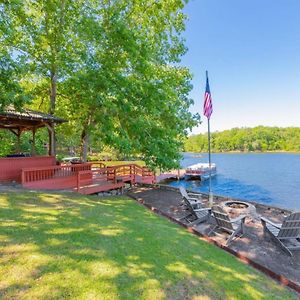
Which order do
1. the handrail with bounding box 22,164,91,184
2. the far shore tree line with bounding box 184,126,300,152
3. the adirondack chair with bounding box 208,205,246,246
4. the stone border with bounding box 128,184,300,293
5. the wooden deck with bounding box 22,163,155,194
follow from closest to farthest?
the stone border with bounding box 128,184,300,293
the adirondack chair with bounding box 208,205,246,246
the handrail with bounding box 22,164,91,184
the wooden deck with bounding box 22,163,155,194
the far shore tree line with bounding box 184,126,300,152

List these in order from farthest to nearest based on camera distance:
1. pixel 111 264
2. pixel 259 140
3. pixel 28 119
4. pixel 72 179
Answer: pixel 259 140 → pixel 72 179 → pixel 28 119 → pixel 111 264

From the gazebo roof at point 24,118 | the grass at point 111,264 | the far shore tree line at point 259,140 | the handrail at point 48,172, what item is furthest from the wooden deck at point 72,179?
the far shore tree line at point 259,140

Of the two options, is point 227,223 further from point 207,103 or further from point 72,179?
point 72,179

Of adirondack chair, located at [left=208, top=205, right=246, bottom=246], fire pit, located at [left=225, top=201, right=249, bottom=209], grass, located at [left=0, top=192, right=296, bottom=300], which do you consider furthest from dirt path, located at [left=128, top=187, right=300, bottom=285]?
fire pit, located at [left=225, top=201, right=249, bottom=209]

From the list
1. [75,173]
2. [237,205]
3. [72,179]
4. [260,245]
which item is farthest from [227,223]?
[75,173]

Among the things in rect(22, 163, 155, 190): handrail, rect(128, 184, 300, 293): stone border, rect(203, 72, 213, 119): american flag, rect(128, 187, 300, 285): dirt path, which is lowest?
rect(128, 187, 300, 285): dirt path

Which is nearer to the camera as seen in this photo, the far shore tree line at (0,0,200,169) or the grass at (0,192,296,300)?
the grass at (0,192,296,300)

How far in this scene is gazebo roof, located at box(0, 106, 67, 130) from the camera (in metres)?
10.5

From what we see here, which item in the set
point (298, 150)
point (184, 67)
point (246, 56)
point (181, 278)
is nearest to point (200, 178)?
point (246, 56)

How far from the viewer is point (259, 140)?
4144 inches

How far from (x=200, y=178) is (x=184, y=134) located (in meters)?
21.9

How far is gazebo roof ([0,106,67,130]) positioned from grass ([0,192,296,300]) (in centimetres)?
591

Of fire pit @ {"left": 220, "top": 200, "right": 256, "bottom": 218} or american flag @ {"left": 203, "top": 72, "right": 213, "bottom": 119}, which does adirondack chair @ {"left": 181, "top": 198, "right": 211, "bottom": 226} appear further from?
american flag @ {"left": 203, "top": 72, "right": 213, "bottom": 119}

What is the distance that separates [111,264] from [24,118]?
9298mm
